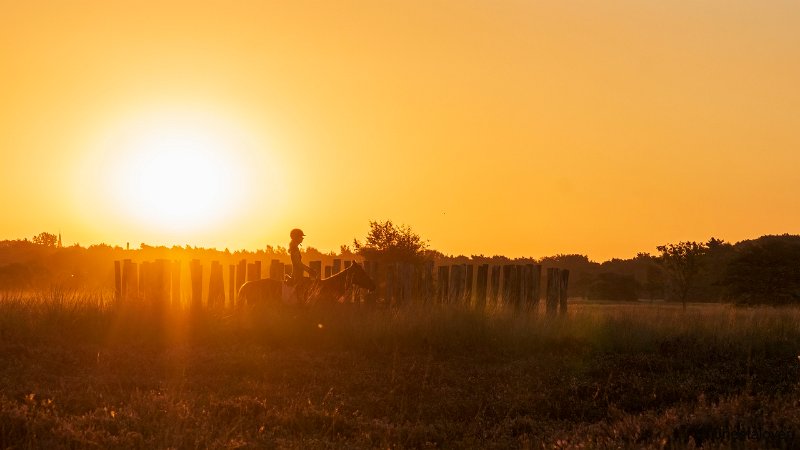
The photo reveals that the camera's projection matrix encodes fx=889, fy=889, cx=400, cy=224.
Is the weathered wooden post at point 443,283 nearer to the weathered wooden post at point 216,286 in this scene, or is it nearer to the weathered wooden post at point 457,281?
the weathered wooden post at point 457,281

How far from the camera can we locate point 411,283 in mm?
21156

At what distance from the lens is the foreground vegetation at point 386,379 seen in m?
9.46

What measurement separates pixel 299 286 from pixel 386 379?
18.3 feet

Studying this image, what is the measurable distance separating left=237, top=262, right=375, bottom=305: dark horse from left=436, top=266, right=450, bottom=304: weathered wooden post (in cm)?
244

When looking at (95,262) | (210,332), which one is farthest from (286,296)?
(95,262)

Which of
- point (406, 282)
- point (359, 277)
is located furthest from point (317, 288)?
point (406, 282)

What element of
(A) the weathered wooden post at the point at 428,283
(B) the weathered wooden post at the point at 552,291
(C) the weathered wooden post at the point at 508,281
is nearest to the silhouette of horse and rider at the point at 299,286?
(A) the weathered wooden post at the point at 428,283

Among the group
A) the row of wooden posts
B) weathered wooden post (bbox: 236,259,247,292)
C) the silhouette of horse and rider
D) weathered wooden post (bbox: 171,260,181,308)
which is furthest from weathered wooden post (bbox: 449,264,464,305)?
weathered wooden post (bbox: 171,260,181,308)

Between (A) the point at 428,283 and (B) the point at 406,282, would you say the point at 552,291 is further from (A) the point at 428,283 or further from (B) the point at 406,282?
(B) the point at 406,282

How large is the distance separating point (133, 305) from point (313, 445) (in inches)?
353

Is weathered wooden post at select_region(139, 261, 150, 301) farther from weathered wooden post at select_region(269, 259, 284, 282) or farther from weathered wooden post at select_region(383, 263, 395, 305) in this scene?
weathered wooden post at select_region(383, 263, 395, 305)

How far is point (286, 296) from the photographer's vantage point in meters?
18.8

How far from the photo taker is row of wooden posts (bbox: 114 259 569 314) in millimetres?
20359

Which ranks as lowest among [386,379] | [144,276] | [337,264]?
[386,379]
